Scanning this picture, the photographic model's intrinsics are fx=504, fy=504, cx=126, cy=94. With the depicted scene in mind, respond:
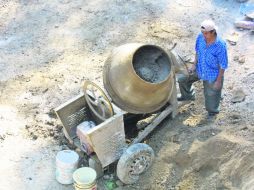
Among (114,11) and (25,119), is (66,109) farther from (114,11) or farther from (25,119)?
(114,11)

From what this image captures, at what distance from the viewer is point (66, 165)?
21.0 feet

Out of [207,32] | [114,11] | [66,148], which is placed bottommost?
[66,148]

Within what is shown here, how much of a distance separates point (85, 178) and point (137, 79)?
4.55ft

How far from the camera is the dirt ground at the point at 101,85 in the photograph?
21.6ft

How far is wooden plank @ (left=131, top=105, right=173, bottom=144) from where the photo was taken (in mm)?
6777

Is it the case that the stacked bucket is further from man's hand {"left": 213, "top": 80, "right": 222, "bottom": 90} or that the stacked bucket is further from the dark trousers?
man's hand {"left": 213, "top": 80, "right": 222, "bottom": 90}

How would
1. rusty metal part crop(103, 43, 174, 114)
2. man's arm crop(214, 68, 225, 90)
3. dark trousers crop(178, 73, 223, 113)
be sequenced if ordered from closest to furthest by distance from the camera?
rusty metal part crop(103, 43, 174, 114) → man's arm crop(214, 68, 225, 90) → dark trousers crop(178, 73, 223, 113)

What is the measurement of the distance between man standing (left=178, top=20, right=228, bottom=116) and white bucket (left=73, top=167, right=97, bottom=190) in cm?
201

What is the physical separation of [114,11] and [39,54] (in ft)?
6.26

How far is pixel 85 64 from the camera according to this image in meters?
8.72

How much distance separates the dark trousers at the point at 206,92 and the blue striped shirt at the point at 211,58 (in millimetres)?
→ 165

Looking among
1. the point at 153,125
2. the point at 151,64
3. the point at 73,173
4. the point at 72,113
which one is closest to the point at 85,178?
the point at 73,173

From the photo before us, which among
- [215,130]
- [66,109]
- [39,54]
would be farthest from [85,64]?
[215,130]

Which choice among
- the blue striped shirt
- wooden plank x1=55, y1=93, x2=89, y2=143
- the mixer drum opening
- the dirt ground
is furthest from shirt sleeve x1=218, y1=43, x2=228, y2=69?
wooden plank x1=55, y1=93, x2=89, y2=143
